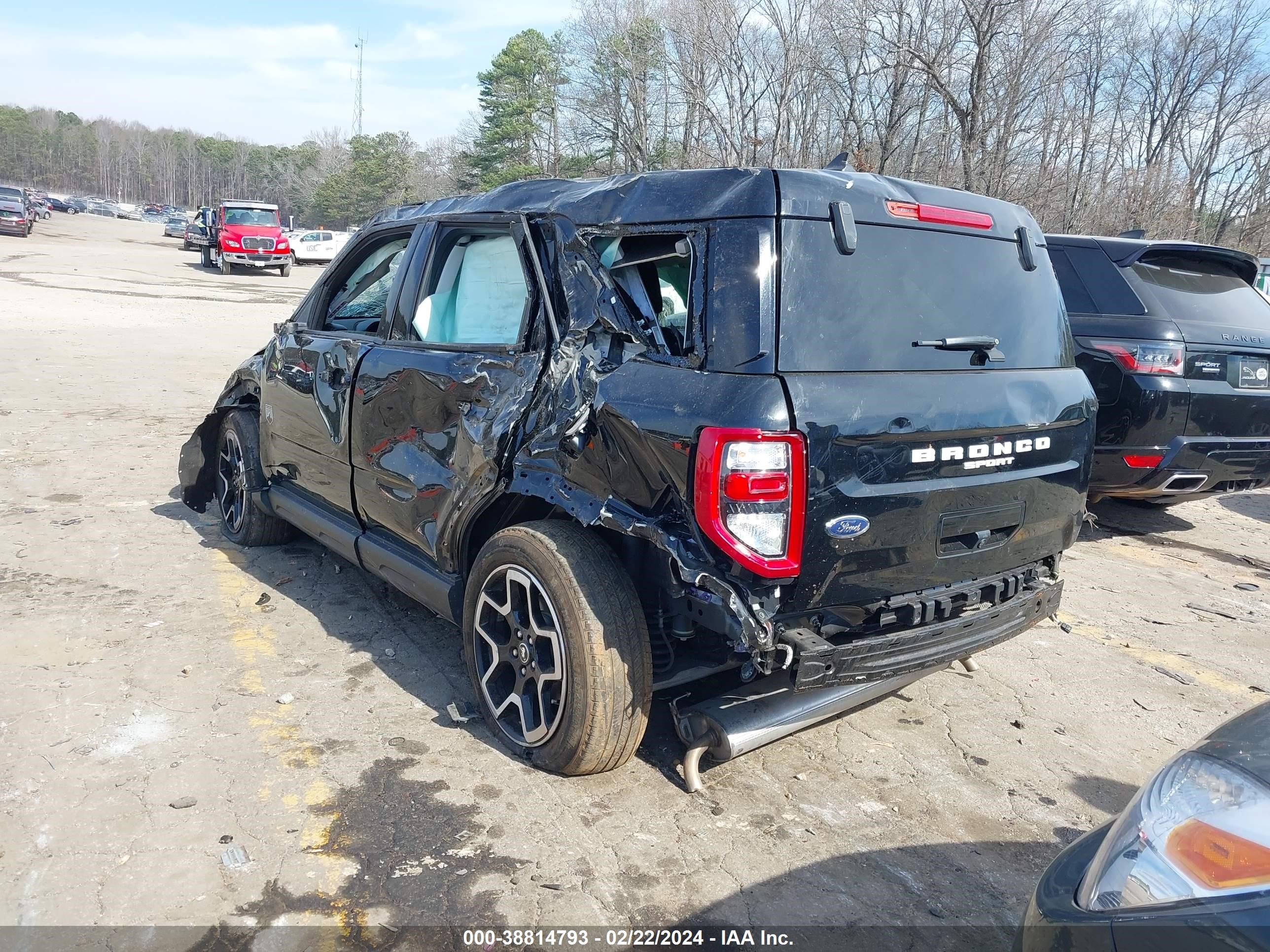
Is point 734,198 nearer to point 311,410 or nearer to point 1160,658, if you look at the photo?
point 311,410

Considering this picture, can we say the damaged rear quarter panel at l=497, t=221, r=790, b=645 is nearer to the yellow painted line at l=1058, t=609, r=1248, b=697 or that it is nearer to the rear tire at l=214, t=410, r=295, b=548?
the rear tire at l=214, t=410, r=295, b=548

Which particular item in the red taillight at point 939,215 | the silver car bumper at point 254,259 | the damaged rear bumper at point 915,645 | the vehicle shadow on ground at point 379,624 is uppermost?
the silver car bumper at point 254,259

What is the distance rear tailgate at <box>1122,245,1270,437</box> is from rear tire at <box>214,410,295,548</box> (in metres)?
5.58

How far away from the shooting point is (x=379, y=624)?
4.78m

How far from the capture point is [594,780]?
3398 mm

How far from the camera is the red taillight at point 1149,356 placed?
5887 mm

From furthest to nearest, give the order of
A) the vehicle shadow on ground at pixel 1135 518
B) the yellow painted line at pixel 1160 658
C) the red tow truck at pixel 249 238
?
the red tow truck at pixel 249 238 < the vehicle shadow on ground at pixel 1135 518 < the yellow painted line at pixel 1160 658

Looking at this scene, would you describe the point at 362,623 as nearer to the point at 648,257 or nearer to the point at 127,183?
the point at 648,257

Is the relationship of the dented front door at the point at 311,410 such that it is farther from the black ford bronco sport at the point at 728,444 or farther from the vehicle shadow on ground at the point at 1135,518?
the vehicle shadow on ground at the point at 1135,518

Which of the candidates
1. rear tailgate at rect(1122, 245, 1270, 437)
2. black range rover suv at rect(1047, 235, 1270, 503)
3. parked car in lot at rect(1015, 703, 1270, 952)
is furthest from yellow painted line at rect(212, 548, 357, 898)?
rear tailgate at rect(1122, 245, 1270, 437)

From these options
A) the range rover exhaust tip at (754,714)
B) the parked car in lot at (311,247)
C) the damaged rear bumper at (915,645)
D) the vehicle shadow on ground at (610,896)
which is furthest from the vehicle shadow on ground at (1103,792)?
the parked car in lot at (311,247)

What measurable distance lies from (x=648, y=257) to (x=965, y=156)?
18055 millimetres

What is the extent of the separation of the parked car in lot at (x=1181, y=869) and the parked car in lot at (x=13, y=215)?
49129 mm

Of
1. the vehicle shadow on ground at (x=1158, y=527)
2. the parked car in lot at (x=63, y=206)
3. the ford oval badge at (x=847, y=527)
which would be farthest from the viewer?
the parked car in lot at (x=63, y=206)
